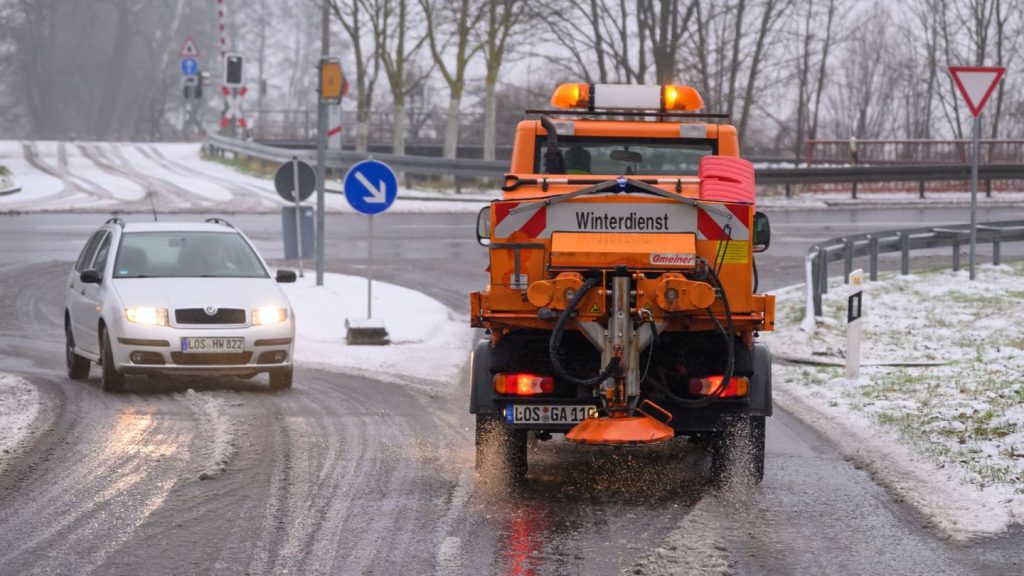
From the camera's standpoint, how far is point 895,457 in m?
9.87

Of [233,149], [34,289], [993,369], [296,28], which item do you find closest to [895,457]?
[993,369]

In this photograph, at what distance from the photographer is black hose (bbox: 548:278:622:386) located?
26.0 ft

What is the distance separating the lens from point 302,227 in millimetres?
21094

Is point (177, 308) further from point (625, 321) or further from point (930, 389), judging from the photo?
point (930, 389)

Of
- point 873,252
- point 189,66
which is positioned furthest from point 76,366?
point 189,66

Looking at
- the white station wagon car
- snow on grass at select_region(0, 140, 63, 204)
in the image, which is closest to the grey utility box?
the white station wagon car

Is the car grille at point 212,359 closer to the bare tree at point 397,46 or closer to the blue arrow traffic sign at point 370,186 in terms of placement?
the blue arrow traffic sign at point 370,186

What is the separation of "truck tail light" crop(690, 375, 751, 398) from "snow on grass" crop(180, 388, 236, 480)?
9.72ft

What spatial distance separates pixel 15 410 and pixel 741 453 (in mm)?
5914

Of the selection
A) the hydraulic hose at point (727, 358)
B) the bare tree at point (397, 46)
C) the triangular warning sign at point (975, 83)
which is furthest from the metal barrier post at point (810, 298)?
the bare tree at point (397, 46)

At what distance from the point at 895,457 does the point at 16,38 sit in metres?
62.2

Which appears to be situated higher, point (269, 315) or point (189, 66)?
point (189, 66)

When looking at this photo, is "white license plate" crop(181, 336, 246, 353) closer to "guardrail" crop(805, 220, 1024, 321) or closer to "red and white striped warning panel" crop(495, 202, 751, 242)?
"red and white striped warning panel" crop(495, 202, 751, 242)

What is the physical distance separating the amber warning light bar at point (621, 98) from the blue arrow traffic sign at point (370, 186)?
575cm
